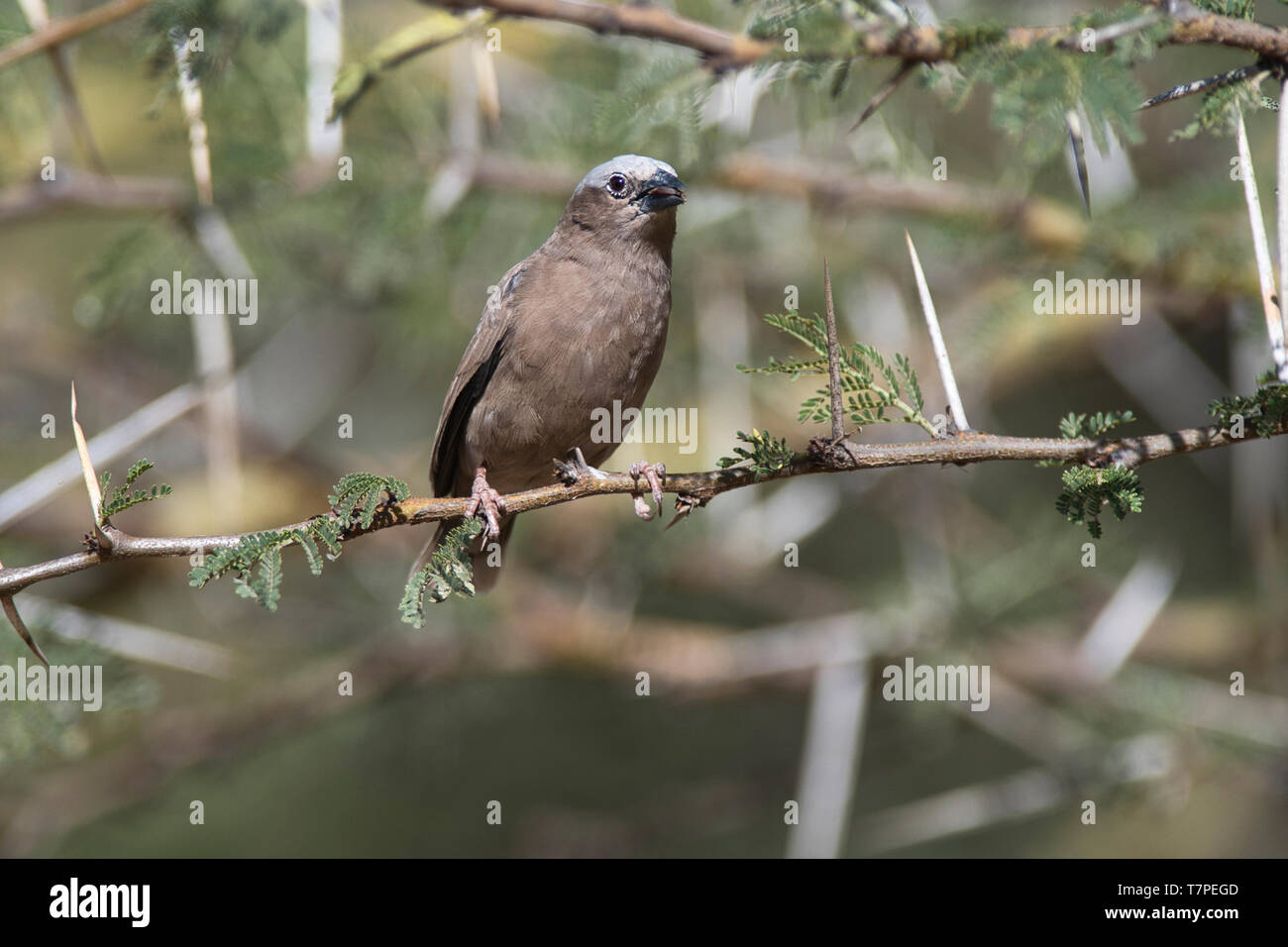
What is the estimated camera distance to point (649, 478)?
10.1 feet

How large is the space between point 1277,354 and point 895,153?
366 centimetres

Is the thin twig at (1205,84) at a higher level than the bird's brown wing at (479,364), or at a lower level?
lower

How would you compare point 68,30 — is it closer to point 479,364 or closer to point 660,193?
point 479,364

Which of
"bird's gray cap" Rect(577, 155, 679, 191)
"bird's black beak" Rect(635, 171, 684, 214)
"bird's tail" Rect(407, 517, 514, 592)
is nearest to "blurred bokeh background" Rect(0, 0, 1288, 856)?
"bird's gray cap" Rect(577, 155, 679, 191)

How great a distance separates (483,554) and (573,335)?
1.22m

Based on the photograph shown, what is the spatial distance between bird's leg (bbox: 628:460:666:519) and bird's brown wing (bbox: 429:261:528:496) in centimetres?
104

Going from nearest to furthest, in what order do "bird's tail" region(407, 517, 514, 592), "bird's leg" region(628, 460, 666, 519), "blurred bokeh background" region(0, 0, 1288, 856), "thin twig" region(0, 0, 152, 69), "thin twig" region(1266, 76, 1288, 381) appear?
"thin twig" region(1266, 76, 1288, 381) → "bird's leg" region(628, 460, 666, 519) → "thin twig" region(0, 0, 152, 69) → "bird's tail" region(407, 517, 514, 592) → "blurred bokeh background" region(0, 0, 1288, 856)

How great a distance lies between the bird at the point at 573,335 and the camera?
4.65m

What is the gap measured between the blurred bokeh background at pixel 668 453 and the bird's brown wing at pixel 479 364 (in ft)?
2.92

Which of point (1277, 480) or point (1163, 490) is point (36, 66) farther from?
point (1163, 490)

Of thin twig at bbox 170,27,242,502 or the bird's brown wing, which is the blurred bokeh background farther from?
the bird's brown wing

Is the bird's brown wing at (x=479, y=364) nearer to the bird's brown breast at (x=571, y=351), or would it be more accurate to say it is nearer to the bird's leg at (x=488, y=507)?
the bird's brown breast at (x=571, y=351)

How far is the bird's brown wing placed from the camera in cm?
490

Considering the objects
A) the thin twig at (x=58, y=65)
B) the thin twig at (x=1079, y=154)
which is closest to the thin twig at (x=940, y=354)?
the thin twig at (x=1079, y=154)
